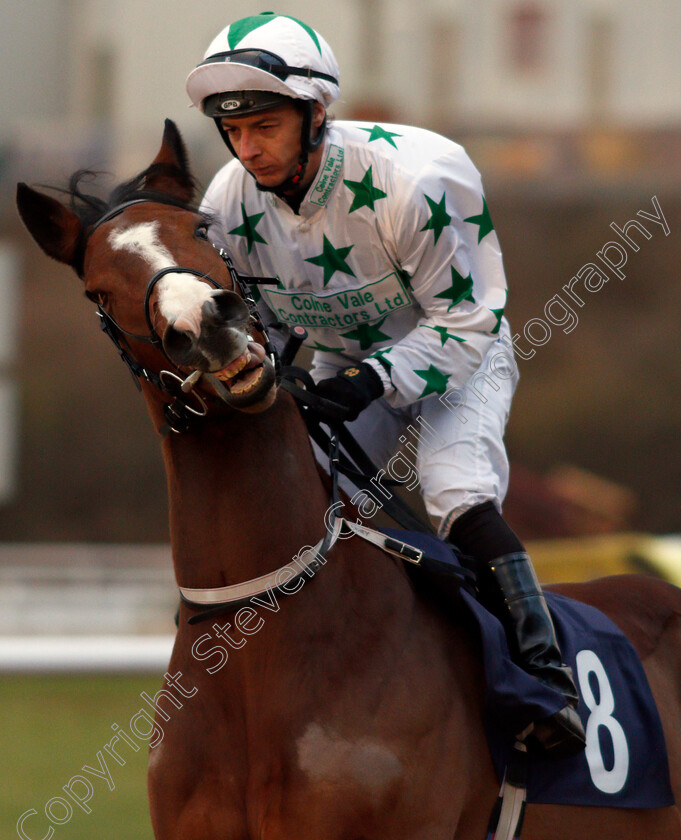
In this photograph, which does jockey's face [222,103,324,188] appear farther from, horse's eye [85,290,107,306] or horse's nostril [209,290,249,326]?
horse's nostril [209,290,249,326]

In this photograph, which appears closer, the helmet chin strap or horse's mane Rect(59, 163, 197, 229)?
horse's mane Rect(59, 163, 197, 229)

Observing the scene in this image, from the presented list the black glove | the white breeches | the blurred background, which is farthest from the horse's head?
the blurred background

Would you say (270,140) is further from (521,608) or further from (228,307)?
(521,608)

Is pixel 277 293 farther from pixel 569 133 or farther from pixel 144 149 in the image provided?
pixel 569 133

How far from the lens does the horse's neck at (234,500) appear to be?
221 cm

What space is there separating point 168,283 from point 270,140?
68 centimetres

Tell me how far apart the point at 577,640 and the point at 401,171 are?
125 cm

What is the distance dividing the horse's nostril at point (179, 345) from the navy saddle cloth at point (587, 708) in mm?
810

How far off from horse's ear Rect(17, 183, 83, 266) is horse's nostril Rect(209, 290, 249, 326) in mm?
544

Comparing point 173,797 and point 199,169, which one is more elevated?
point 173,797

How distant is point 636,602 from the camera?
3.16 m

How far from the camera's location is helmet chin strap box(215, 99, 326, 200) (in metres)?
2.55

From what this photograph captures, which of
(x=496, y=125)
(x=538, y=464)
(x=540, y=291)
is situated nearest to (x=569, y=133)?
(x=496, y=125)

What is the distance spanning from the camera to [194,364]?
1963 mm
